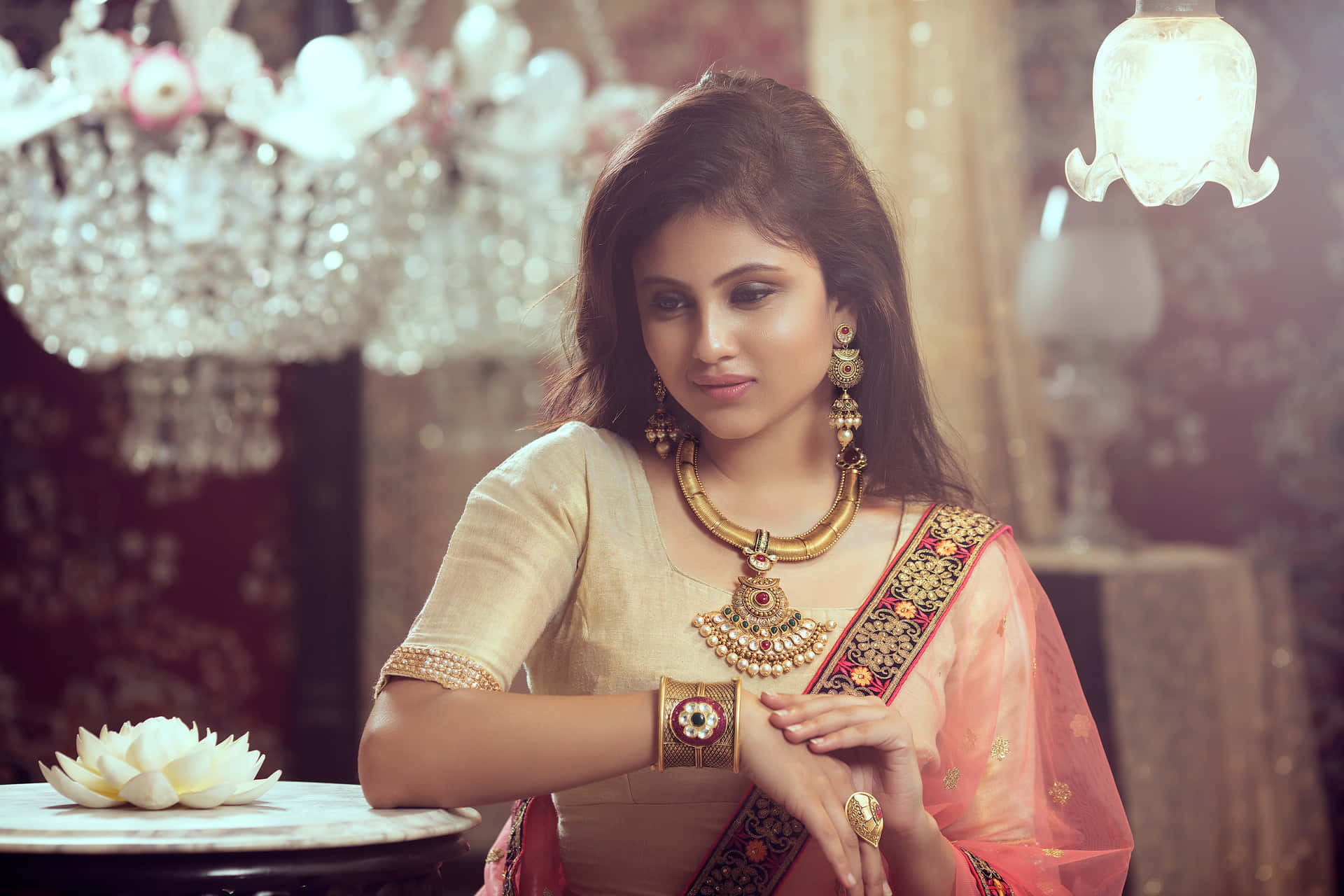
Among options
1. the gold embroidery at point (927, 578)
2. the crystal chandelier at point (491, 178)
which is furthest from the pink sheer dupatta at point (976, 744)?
the crystal chandelier at point (491, 178)

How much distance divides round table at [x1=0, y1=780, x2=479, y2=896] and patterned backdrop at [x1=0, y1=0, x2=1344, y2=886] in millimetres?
2702

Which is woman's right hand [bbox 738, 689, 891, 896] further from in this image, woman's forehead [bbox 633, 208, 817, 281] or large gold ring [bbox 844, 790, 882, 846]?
woman's forehead [bbox 633, 208, 817, 281]

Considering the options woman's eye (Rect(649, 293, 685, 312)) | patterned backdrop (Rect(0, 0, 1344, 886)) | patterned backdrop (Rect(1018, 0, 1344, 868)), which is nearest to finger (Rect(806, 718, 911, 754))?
woman's eye (Rect(649, 293, 685, 312))

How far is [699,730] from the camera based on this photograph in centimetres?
140

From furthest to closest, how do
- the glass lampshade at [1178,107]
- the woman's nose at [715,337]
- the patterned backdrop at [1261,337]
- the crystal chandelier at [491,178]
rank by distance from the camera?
1. the patterned backdrop at [1261,337]
2. the crystal chandelier at [491,178]
3. the woman's nose at [715,337]
4. the glass lampshade at [1178,107]

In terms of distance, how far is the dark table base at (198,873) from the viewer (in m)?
1.24

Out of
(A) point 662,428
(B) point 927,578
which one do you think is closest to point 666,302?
(A) point 662,428

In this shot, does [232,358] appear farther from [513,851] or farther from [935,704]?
[935,704]

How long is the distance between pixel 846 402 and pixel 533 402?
8.77ft

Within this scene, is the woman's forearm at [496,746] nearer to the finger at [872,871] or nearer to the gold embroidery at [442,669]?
the gold embroidery at [442,669]

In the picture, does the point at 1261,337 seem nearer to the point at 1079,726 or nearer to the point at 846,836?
the point at 1079,726

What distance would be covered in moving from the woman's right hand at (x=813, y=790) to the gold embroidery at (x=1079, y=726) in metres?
0.38

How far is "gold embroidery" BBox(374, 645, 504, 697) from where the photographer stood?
4.68 ft

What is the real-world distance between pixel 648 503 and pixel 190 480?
125 inches
